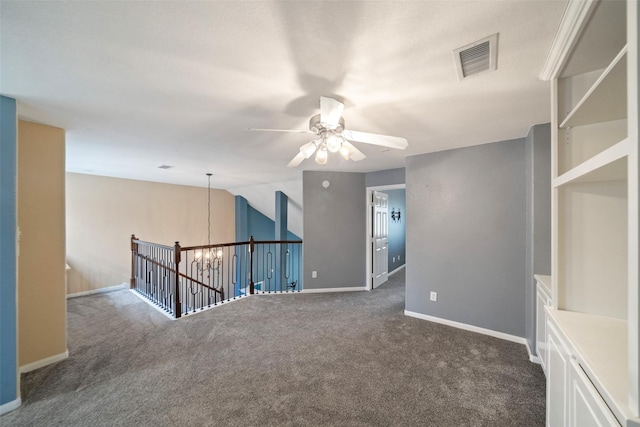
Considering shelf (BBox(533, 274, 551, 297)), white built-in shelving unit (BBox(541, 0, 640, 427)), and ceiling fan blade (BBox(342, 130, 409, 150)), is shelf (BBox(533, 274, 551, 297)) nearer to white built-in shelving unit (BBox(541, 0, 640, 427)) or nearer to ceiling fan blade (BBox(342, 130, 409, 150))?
white built-in shelving unit (BBox(541, 0, 640, 427))

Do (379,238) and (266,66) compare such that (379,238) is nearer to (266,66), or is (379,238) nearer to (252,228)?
(266,66)

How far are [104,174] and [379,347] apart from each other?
6.09 metres

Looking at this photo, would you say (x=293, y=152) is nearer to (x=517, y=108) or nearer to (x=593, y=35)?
(x=517, y=108)

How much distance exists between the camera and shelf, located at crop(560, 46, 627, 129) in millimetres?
947

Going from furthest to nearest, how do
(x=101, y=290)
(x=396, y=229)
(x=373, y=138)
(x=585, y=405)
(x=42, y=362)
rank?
(x=396, y=229), (x=101, y=290), (x=42, y=362), (x=373, y=138), (x=585, y=405)

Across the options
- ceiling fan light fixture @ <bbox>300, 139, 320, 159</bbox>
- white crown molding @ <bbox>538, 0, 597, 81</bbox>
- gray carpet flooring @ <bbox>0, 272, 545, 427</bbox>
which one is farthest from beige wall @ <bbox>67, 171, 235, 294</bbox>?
white crown molding @ <bbox>538, 0, 597, 81</bbox>

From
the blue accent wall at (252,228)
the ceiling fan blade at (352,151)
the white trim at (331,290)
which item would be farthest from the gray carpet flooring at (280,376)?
the blue accent wall at (252,228)

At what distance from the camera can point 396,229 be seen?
672cm

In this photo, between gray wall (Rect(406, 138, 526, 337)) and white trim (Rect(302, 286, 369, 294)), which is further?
white trim (Rect(302, 286, 369, 294))

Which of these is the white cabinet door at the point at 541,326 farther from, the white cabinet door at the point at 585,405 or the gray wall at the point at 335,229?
the gray wall at the point at 335,229

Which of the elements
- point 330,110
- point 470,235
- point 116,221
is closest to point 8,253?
point 330,110

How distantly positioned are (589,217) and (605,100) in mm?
580

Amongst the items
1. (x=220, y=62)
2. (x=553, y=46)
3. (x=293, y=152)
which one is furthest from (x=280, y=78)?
(x=293, y=152)

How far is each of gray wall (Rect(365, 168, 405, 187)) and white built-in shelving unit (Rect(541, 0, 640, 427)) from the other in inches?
114
